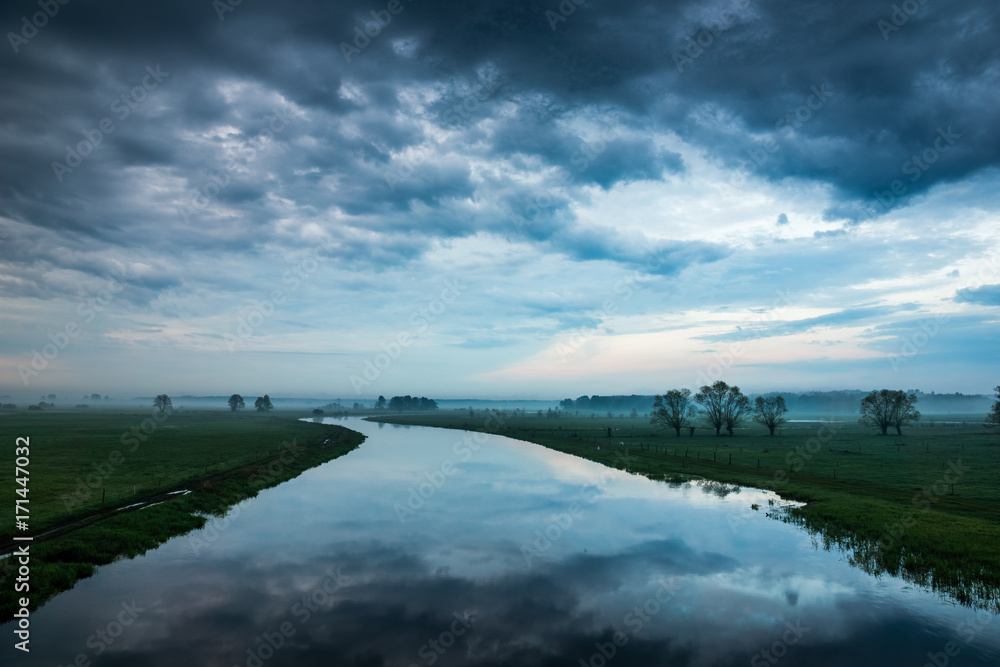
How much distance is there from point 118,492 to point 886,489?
63.5 metres

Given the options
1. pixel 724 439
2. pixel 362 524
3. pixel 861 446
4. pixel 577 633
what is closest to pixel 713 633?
pixel 577 633

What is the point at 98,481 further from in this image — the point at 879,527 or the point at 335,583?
the point at 879,527

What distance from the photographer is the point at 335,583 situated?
2242cm

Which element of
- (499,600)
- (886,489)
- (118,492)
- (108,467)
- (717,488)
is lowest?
(717,488)

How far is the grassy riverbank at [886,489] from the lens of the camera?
2377cm

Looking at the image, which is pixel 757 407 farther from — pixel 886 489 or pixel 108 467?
pixel 108 467

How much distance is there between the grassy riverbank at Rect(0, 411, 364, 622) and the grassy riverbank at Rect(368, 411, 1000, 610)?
1522 inches

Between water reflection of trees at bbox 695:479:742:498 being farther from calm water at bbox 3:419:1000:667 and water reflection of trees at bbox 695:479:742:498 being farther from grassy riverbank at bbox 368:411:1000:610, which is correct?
calm water at bbox 3:419:1000:667

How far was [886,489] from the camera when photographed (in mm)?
41562

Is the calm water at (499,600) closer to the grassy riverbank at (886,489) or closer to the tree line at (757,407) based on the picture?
the grassy riverbank at (886,489)

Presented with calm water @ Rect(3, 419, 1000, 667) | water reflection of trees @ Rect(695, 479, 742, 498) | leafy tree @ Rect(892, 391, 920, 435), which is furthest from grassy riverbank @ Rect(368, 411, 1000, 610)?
leafy tree @ Rect(892, 391, 920, 435)

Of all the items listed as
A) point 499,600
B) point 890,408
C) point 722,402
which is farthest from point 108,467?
point 890,408

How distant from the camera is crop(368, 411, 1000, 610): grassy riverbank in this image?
936 inches

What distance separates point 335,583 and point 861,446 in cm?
8747
